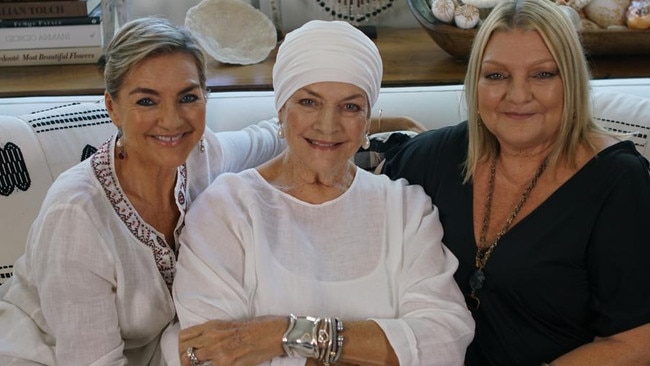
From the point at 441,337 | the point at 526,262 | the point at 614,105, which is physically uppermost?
the point at 614,105

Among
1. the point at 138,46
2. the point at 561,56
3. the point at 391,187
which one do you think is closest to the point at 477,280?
the point at 391,187

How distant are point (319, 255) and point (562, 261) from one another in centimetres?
53

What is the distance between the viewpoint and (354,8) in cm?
286

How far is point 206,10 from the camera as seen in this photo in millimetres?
2660

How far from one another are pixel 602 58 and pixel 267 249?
1467mm

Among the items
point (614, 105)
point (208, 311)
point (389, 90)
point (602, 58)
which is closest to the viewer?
point (208, 311)

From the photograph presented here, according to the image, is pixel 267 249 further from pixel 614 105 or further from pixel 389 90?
pixel 614 105

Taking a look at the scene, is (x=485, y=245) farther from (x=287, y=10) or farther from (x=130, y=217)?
(x=287, y=10)

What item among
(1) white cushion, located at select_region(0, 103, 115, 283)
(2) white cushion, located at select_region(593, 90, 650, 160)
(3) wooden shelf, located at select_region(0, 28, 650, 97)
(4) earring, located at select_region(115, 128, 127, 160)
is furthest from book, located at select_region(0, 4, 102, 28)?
(2) white cushion, located at select_region(593, 90, 650, 160)

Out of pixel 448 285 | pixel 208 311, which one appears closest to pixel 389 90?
pixel 448 285

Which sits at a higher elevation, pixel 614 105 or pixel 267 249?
pixel 614 105

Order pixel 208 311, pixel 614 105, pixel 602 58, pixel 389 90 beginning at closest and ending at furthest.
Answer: pixel 208 311, pixel 614 105, pixel 389 90, pixel 602 58

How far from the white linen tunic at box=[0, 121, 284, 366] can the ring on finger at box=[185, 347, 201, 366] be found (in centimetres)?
16

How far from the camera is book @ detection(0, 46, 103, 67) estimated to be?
8.53 ft
